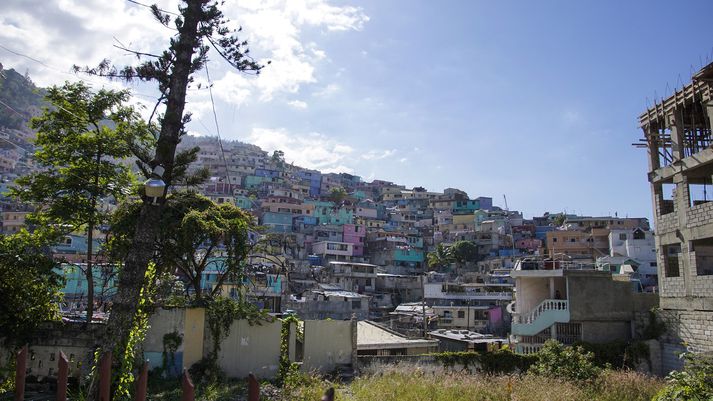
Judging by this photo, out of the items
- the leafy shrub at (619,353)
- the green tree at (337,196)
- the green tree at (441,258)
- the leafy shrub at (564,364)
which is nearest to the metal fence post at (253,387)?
the leafy shrub at (564,364)

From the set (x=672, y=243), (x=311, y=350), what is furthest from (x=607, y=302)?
(x=311, y=350)

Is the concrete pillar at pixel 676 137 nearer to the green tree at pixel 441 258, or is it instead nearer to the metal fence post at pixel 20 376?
the metal fence post at pixel 20 376

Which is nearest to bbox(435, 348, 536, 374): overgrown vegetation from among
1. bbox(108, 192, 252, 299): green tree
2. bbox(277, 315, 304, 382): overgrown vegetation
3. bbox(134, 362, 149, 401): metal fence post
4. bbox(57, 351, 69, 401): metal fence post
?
bbox(277, 315, 304, 382): overgrown vegetation

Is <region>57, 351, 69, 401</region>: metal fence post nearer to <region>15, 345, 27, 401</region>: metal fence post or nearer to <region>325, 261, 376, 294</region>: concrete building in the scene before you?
<region>15, 345, 27, 401</region>: metal fence post

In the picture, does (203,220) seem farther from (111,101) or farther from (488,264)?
(488,264)

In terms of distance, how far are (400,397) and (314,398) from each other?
6.76ft

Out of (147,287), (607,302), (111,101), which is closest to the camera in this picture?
(147,287)

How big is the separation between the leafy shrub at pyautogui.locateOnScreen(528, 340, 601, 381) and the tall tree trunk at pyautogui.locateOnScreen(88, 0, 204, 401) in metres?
13.7

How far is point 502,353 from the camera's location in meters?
20.4

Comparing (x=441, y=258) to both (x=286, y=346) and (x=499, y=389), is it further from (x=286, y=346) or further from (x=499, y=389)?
(x=499, y=389)

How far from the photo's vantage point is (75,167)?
1463 cm

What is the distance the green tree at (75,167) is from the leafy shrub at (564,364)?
48.8ft

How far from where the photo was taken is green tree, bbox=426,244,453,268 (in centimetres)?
6094

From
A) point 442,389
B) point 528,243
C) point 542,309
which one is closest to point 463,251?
point 528,243
